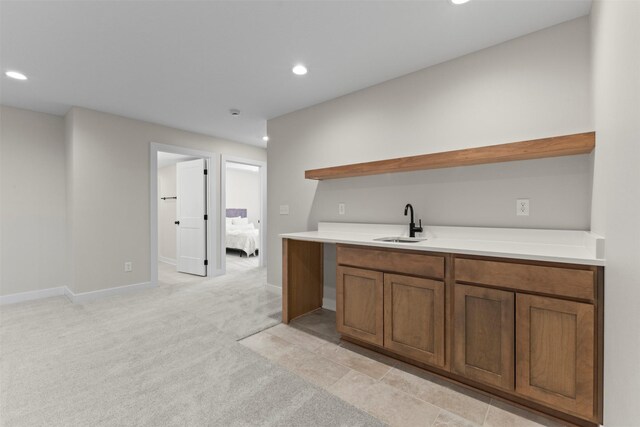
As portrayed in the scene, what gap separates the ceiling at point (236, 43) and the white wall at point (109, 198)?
1.81 ft

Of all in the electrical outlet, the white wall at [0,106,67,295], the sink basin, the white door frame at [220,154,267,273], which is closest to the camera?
the electrical outlet

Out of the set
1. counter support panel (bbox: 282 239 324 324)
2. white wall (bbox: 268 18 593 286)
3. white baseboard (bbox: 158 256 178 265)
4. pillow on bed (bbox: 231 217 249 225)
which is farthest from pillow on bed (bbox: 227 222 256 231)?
counter support panel (bbox: 282 239 324 324)

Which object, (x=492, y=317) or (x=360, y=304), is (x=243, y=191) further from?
(x=492, y=317)

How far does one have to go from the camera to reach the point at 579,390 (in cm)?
134

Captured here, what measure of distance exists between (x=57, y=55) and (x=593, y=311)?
3.95 meters

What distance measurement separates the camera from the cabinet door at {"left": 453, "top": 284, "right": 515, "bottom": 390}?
59.9 inches

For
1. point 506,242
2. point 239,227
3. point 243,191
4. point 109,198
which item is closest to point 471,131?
point 506,242

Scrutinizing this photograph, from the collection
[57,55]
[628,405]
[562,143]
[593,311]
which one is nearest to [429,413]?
[628,405]

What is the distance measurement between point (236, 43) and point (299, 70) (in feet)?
1.95

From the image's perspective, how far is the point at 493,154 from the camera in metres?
1.89

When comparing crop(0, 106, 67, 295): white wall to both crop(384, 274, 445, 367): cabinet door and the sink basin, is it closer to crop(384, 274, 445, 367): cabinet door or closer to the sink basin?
the sink basin

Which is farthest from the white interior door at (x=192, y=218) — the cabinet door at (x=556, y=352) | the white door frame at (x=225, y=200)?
the cabinet door at (x=556, y=352)

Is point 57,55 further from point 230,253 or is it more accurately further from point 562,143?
point 230,253

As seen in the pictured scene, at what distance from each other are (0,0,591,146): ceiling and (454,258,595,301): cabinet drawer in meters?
1.59
